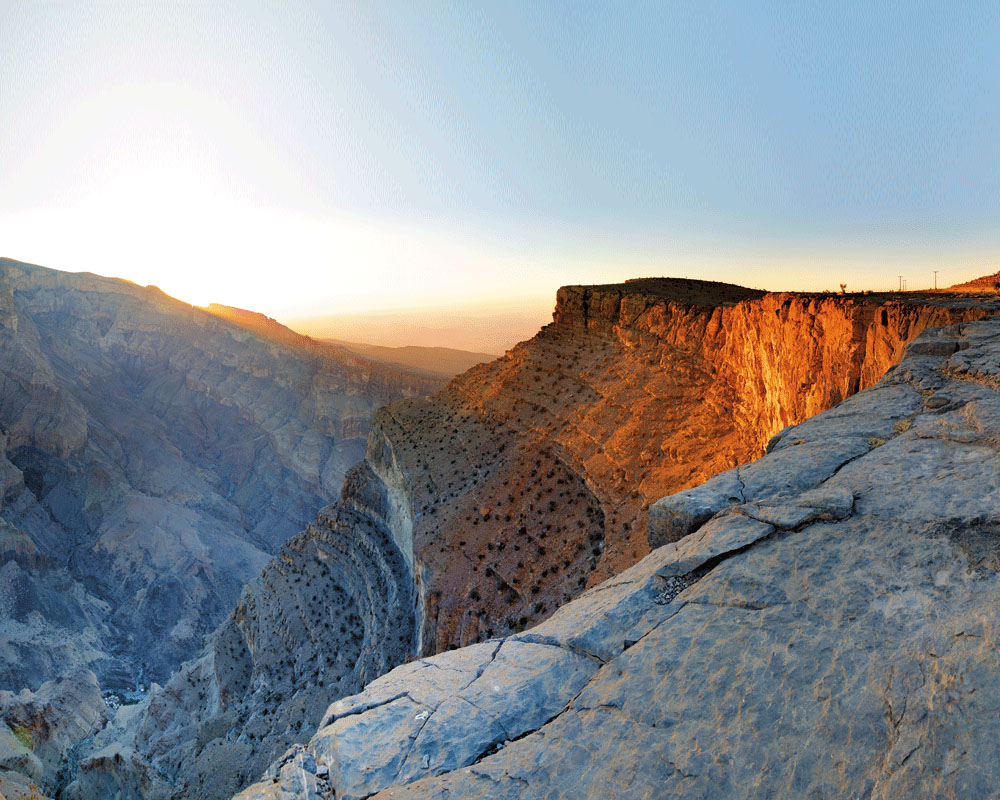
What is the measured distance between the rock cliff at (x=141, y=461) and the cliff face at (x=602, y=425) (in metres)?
30.1

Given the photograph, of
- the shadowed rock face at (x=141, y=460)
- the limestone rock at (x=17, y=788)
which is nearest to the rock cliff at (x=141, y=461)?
the shadowed rock face at (x=141, y=460)

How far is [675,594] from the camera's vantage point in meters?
6.64

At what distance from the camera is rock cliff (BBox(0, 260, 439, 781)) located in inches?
2660

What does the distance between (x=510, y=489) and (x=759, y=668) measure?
81.8 ft

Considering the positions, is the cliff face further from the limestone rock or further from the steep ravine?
the limestone rock

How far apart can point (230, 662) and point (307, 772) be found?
4131cm

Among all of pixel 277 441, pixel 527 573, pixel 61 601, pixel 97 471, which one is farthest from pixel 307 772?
pixel 277 441

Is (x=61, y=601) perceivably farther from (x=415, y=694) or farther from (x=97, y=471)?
(x=415, y=694)

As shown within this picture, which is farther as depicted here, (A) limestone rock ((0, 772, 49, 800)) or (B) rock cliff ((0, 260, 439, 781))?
(B) rock cliff ((0, 260, 439, 781))

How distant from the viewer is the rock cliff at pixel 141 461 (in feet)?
222

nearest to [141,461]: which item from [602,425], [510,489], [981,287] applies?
[510,489]

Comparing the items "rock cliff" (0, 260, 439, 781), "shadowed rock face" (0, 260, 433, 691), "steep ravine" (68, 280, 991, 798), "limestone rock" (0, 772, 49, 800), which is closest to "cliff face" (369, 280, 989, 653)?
"steep ravine" (68, 280, 991, 798)

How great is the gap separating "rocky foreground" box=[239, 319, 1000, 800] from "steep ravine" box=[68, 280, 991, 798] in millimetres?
8528

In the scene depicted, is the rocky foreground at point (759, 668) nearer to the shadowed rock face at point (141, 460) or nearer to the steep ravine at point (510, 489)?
the steep ravine at point (510, 489)
